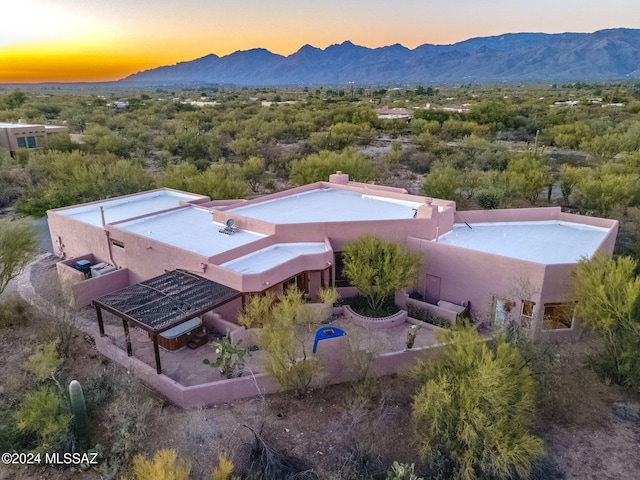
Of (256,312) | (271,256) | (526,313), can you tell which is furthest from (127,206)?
(526,313)

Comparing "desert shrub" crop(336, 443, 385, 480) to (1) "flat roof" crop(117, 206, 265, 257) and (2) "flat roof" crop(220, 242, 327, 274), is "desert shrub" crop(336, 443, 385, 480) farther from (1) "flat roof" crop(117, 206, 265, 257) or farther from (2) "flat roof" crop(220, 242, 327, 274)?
(1) "flat roof" crop(117, 206, 265, 257)

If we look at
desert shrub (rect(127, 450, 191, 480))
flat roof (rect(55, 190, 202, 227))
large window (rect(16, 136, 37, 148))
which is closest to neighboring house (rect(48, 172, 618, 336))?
flat roof (rect(55, 190, 202, 227))

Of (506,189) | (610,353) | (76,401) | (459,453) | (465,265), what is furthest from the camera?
(506,189)

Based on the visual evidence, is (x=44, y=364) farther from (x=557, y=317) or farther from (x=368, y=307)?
(x=557, y=317)

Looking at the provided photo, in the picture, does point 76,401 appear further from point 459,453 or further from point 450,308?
point 450,308

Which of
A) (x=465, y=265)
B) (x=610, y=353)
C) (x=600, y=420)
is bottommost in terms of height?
(x=600, y=420)

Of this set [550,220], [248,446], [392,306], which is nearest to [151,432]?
[248,446]

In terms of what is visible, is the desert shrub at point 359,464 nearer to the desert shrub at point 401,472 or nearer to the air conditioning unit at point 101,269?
the desert shrub at point 401,472
